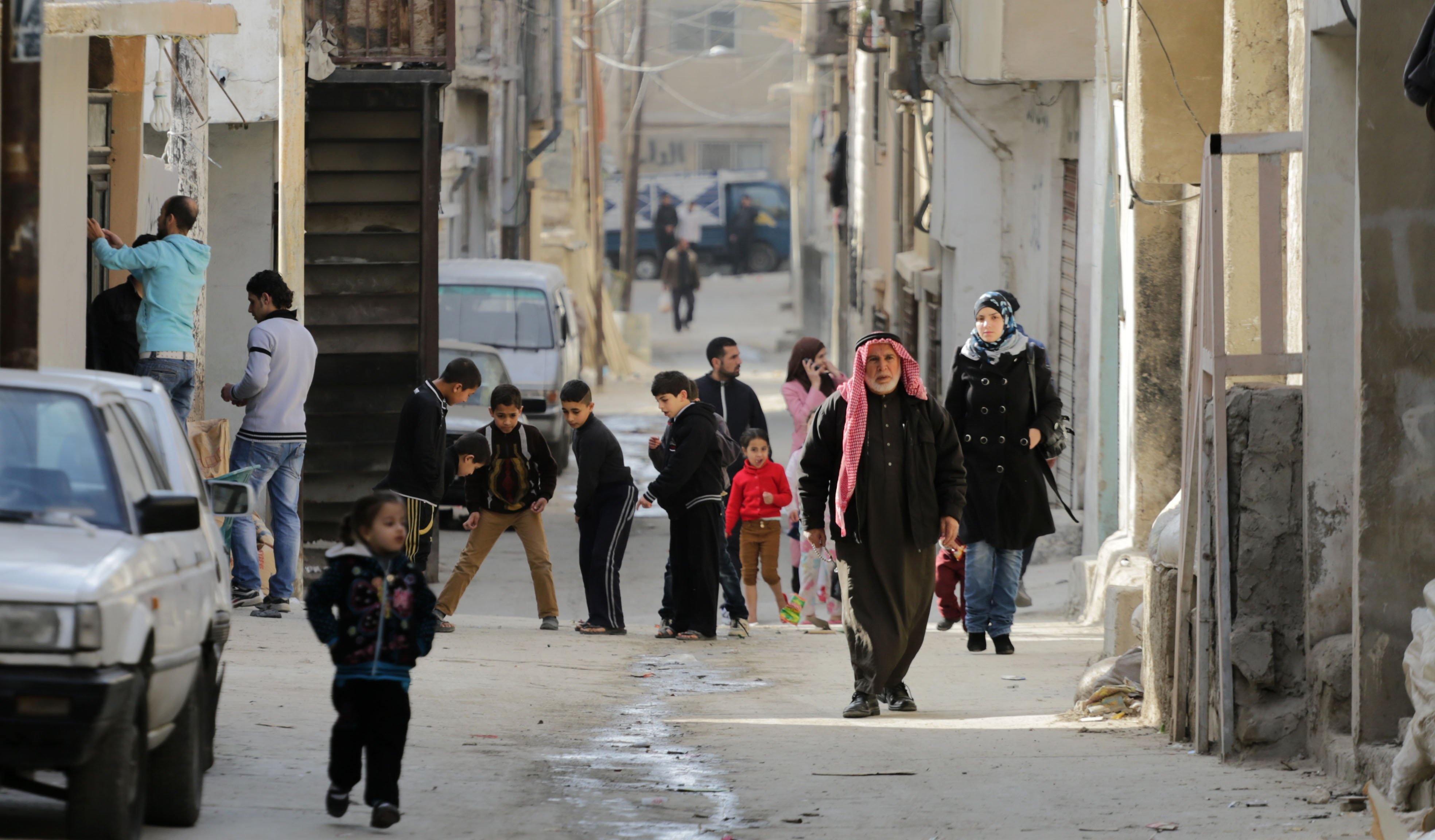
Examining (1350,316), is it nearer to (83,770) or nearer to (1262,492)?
(1262,492)

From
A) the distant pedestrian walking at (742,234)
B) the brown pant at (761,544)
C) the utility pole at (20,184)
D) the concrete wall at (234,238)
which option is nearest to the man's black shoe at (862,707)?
the brown pant at (761,544)

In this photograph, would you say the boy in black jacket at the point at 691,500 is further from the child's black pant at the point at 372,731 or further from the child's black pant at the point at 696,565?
the child's black pant at the point at 372,731

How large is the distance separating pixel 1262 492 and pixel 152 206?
22.4 feet

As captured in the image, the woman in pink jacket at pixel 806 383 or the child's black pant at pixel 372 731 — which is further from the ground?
the woman in pink jacket at pixel 806 383

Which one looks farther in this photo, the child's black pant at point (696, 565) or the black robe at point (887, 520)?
the child's black pant at point (696, 565)

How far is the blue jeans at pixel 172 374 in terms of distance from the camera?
9.65 m

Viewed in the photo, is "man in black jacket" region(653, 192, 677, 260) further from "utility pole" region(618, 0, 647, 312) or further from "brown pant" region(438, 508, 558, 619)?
"brown pant" region(438, 508, 558, 619)

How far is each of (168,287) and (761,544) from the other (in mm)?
3683

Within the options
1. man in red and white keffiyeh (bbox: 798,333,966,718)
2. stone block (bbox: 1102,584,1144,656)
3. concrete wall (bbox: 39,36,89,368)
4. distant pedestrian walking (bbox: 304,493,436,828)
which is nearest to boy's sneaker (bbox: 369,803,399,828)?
distant pedestrian walking (bbox: 304,493,436,828)

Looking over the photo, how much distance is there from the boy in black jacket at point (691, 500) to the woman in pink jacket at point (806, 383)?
4.44 ft

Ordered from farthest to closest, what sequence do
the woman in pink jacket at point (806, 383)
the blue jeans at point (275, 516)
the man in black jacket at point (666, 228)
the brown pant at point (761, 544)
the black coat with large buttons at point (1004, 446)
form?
the man in black jacket at point (666, 228) < the woman in pink jacket at point (806, 383) < the brown pant at point (761, 544) < the blue jeans at point (275, 516) < the black coat with large buttons at point (1004, 446)

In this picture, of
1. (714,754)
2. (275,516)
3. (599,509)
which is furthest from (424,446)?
(714,754)

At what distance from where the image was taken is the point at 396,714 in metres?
5.39

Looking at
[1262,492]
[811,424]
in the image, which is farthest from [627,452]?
[1262,492]
